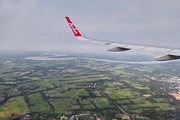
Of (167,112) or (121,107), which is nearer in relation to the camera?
(167,112)

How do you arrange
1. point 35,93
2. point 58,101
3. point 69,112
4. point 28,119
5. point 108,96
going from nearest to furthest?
point 28,119, point 69,112, point 58,101, point 108,96, point 35,93

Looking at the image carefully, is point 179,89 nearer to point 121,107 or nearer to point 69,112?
point 121,107

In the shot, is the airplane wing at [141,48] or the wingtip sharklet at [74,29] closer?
the airplane wing at [141,48]

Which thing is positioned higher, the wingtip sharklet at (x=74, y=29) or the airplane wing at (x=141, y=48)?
the wingtip sharklet at (x=74, y=29)

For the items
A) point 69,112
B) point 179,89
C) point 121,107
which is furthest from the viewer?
point 179,89

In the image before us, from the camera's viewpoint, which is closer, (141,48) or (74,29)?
(141,48)

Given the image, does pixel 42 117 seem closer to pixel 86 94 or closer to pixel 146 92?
pixel 86 94

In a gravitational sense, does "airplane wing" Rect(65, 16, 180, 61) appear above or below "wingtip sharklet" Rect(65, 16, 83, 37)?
below

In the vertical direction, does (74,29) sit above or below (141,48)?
above

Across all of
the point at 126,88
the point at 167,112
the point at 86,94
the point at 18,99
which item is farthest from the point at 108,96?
the point at 18,99

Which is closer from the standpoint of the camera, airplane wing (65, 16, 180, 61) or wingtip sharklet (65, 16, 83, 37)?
airplane wing (65, 16, 180, 61)
